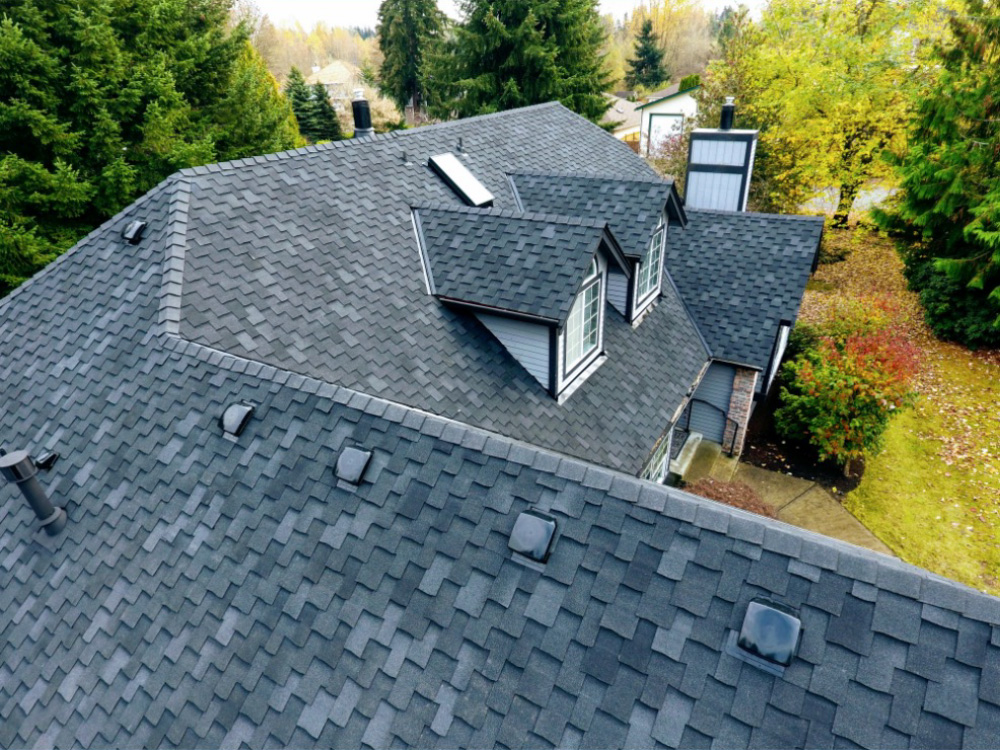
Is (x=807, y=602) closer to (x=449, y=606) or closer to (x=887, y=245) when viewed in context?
(x=449, y=606)

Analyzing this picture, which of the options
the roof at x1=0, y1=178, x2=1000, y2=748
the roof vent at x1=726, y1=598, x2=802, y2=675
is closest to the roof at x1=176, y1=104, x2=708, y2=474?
the roof at x1=0, y1=178, x2=1000, y2=748

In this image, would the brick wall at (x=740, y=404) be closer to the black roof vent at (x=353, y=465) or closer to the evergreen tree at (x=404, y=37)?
the black roof vent at (x=353, y=465)

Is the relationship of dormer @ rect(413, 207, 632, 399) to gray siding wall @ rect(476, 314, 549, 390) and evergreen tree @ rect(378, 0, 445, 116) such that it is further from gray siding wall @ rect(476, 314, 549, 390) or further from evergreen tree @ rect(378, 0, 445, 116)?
evergreen tree @ rect(378, 0, 445, 116)

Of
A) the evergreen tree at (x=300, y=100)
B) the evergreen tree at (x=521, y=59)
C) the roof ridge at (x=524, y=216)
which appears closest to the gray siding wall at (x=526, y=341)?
the roof ridge at (x=524, y=216)

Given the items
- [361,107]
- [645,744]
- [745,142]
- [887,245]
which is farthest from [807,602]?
[887,245]

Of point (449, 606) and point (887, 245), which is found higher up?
point (449, 606)

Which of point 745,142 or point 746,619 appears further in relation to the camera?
point 745,142
